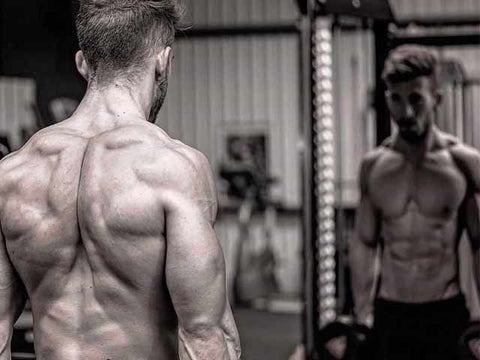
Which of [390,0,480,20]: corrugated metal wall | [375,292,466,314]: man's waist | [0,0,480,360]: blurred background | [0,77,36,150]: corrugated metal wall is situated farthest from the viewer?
[390,0,480,20]: corrugated metal wall

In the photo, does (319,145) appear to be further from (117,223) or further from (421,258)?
(117,223)

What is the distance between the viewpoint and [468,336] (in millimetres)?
3484

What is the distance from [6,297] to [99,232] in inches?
11.9

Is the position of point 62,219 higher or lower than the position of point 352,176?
higher

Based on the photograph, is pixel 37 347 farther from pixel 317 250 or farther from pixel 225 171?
pixel 225 171

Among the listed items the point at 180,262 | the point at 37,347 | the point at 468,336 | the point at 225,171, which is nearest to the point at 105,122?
the point at 180,262

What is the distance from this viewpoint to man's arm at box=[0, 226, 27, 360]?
1980mm

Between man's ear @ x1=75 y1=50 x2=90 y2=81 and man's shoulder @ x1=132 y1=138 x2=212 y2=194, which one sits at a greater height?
man's ear @ x1=75 y1=50 x2=90 y2=81

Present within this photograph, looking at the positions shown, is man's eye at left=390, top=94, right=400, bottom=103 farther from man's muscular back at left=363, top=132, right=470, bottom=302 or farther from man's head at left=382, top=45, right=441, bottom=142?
man's muscular back at left=363, top=132, right=470, bottom=302

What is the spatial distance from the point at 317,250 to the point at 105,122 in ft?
6.99

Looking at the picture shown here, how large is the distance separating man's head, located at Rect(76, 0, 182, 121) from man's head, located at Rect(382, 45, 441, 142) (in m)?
1.87

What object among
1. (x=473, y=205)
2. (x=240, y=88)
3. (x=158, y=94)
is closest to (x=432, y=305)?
(x=473, y=205)

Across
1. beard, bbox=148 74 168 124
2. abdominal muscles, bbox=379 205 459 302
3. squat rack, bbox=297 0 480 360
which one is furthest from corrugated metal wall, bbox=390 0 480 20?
beard, bbox=148 74 168 124

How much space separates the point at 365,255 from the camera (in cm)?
396
